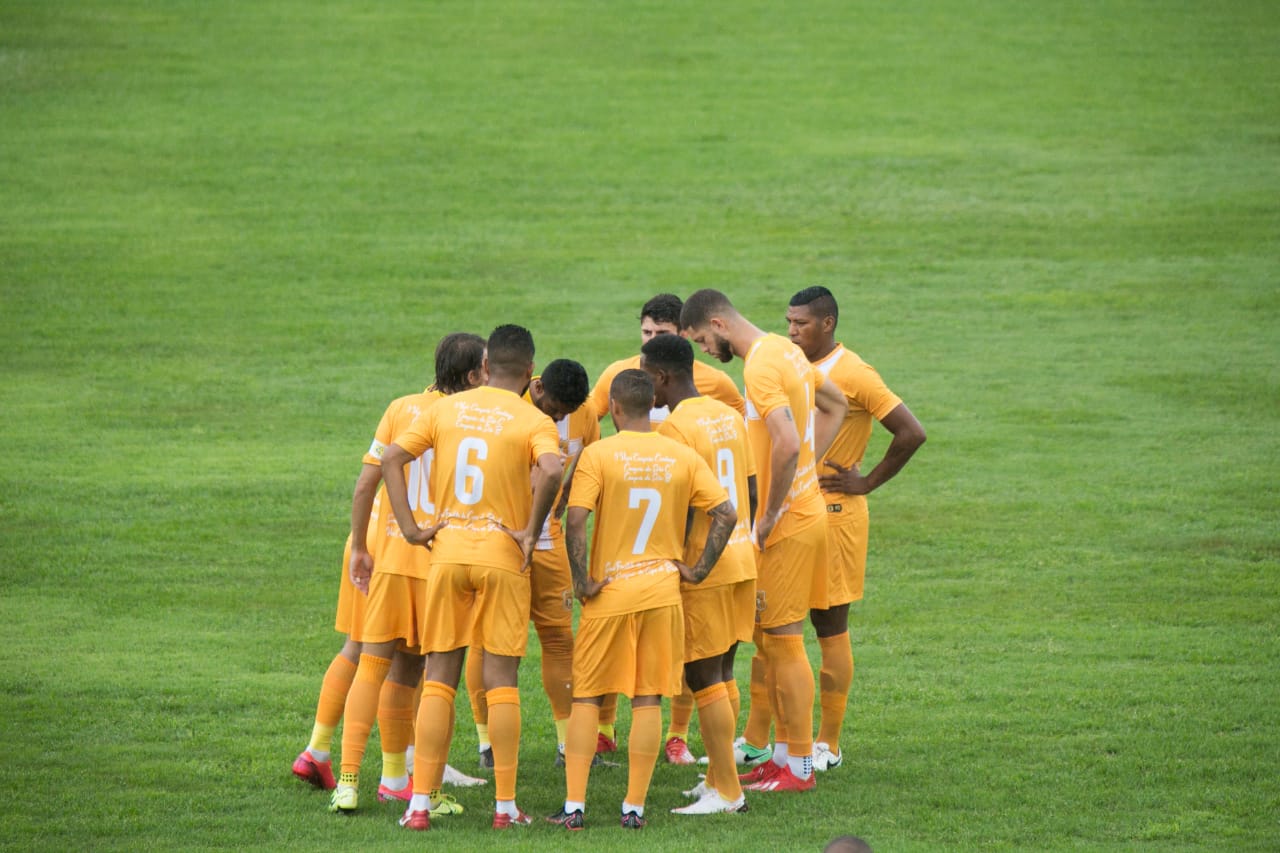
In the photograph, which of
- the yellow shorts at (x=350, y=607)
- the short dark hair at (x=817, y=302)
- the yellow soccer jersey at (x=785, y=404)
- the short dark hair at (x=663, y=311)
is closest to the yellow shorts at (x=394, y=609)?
the yellow shorts at (x=350, y=607)

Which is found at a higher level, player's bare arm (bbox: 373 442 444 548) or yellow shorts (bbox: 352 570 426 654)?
player's bare arm (bbox: 373 442 444 548)

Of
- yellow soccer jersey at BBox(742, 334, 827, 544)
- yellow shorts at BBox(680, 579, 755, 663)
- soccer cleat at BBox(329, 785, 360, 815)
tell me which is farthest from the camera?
yellow soccer jersey at BBox(742, 334, 827, 544)

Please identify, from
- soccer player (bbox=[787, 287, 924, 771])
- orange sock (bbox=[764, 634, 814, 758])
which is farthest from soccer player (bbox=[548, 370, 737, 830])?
soccer player (bbox=[787, 287, 924, 771])

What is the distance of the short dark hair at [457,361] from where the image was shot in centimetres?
814

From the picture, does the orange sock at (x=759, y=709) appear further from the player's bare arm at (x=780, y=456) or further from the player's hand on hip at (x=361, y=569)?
the player's hand on hip at (x=361, y=569)

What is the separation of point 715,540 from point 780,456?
746 mm

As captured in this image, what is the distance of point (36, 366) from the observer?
19156 mm

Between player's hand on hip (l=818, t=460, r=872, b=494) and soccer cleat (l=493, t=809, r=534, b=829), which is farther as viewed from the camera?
player's hand on hip (l=818, t=460, r=872, b=494)

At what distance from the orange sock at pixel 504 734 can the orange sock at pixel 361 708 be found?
2.51 ft

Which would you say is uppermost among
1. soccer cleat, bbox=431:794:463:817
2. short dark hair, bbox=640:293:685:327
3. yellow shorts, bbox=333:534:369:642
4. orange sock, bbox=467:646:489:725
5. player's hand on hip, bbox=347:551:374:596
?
short dark hair, bbox=640:293:685:327

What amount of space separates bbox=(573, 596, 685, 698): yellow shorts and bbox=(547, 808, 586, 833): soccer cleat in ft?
2.00

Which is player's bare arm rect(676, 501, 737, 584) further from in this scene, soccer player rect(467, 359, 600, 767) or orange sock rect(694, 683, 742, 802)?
soccer player rect(467, 359, 600, 767)

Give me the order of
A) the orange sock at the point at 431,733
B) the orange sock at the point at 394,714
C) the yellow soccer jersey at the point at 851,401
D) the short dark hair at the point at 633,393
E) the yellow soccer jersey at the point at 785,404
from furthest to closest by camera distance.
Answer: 1. the yellow soccer jersey at the point at 851,401
2. the yellow soccer jersey at the point at 785,404
3. the orange sock at the point at 394,714
4. the short dark hair at the point at 633,393
5. the orange sock at the point at 431,733

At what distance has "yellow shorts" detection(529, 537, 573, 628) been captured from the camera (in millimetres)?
8562
